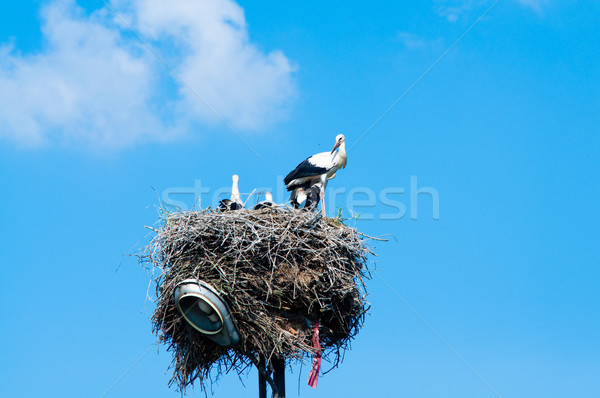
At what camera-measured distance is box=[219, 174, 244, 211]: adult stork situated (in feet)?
40.8

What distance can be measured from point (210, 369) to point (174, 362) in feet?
1.55

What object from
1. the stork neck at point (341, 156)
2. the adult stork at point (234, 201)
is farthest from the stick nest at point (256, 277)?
the stork neck at point (341, 156)

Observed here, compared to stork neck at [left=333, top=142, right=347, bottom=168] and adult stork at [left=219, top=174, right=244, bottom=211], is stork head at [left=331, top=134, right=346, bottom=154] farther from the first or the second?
adult stork at [left=219, top=174, right=244, bottom=211]

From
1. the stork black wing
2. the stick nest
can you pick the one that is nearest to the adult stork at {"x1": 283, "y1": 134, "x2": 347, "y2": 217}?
the stork black wing

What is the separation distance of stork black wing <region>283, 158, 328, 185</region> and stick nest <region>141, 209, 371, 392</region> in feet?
7.65

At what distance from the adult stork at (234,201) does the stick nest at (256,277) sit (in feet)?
3.02

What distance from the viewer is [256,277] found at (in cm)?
1035

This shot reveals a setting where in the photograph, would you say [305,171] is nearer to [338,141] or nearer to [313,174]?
[313,174]

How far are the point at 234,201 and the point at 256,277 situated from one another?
2786 millimetres

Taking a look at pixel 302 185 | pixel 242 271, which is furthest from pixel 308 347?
pixel 302 185

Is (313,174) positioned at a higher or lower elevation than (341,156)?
lower

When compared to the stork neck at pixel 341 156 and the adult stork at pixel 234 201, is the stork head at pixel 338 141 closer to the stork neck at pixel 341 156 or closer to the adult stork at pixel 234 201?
the stork neck at pixel 341 156

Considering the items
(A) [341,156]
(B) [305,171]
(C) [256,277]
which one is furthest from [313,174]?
(C) [256,277]

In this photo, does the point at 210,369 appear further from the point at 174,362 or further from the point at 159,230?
the point at 159,230
